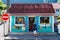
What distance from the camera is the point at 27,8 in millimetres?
23469

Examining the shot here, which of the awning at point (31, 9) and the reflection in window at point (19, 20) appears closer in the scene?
the awning at point (31, 9)

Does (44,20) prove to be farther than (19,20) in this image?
Yes

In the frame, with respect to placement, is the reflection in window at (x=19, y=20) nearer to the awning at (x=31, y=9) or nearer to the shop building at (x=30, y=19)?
the shop building at (x=30, y=19)

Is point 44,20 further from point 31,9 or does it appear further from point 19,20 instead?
point 19,20

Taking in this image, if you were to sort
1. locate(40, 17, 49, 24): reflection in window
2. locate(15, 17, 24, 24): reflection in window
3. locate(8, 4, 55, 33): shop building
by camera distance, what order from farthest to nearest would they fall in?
locate(40, 17, 49, 24): reflection in window, locate(15, 17, 24, 24): reflection in window, locate(8, 4, 55, 33): shop building

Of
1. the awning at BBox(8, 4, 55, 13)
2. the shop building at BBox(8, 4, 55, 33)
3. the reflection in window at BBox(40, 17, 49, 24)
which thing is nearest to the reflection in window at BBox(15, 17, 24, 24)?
the shop building at BBox(8, 4, 55, 33)

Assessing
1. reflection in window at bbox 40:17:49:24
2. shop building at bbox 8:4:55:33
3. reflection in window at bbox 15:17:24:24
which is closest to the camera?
shop building at bbox 8:4:55:33

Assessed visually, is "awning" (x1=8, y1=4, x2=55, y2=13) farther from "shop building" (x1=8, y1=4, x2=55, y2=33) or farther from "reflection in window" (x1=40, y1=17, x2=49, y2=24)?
"reflection in window" (x1=40, y1=17, x2=49, y2=24)

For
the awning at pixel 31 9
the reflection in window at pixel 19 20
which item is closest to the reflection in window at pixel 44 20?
the awning at pixel 31 9

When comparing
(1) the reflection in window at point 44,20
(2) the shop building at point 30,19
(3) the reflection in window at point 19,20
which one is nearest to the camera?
(2) the shop building at point 30,19

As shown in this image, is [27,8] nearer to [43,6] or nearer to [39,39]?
[43,6]

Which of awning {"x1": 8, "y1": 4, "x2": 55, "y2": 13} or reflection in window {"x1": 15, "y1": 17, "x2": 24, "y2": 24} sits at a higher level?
awning {"x1": 8, "y1": 4, "x2": 55, "y2": 13}

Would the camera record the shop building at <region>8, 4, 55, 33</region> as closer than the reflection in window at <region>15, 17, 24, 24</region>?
Yes

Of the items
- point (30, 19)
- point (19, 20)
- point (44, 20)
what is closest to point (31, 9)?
point (30, 19)
